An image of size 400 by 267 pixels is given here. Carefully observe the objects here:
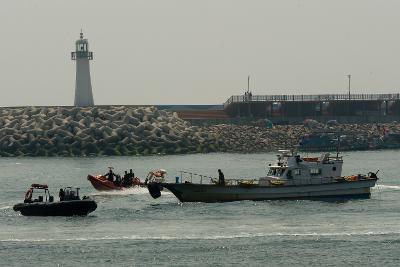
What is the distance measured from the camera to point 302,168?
80.6 meters

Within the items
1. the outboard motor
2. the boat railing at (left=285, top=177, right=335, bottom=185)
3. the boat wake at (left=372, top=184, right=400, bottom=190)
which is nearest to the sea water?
the boat wake at (left=372, top=184, right=400, bottom=190)

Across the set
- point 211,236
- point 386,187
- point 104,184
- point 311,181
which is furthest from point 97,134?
point 211,236

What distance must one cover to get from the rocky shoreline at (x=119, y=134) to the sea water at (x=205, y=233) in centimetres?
5839

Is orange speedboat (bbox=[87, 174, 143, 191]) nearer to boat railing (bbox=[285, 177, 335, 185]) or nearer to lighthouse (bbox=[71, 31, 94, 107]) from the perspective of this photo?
boat railing (bbox=[285, 177, 335, 185])

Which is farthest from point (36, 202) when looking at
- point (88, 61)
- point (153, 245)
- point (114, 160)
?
point (88, 61)

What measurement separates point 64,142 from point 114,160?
1412cm

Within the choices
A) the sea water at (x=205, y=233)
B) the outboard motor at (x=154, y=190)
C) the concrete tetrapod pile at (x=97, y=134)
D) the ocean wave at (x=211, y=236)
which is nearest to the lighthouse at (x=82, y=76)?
the concrete tetrapod pile at (x=97, y=134)

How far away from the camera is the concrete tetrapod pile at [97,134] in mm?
151500

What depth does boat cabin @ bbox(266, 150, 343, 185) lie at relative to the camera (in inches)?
3169

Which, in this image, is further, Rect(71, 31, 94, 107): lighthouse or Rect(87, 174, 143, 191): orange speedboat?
Rect(71, 31, 94, 107): lighthouse

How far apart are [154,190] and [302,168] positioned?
9.58 m

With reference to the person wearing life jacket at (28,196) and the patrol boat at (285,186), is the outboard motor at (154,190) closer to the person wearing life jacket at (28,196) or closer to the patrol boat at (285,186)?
the patrol boat at (285,186)

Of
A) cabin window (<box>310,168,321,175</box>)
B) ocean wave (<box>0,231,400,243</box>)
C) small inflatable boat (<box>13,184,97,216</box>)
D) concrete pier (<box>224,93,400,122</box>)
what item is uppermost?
concrete pier (<box>224,93,400,122</box>)

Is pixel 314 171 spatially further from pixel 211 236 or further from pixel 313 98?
pixel 313 98
